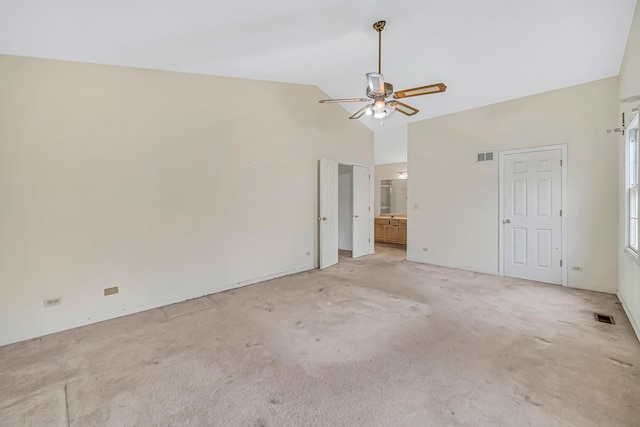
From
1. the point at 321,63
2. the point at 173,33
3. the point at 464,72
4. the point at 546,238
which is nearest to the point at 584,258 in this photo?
the point at 546,238

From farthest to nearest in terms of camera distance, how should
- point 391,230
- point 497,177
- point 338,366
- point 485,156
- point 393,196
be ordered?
point 393,196 → point 391,230 → point 485,156 → point 497,177 → point 338,366

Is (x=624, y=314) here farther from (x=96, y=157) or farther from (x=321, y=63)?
(x=96, y=157)

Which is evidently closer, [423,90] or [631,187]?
[423,90]

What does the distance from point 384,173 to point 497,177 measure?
430 centimetres

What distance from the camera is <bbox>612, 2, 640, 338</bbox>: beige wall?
267 centimetres

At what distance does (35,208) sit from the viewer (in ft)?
9.20

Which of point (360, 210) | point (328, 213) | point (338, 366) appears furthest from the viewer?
point (360, 210)

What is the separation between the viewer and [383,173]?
351 inches

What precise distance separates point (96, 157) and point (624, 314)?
5966 mm

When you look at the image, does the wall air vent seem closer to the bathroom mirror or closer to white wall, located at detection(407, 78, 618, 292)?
white wall, located at detection(407, 78, 618, 292)

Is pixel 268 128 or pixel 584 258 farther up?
pixel 268 128

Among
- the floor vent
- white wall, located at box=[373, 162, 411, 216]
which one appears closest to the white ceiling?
the floor vent

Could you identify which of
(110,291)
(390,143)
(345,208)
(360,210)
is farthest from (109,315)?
(390,143)

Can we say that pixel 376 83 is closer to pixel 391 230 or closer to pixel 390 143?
pixel 390 143
